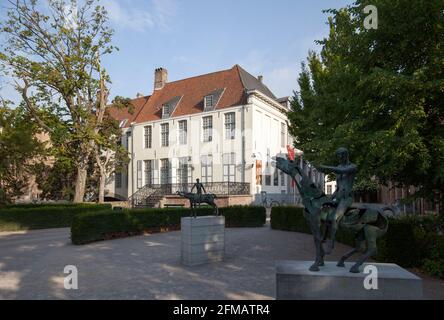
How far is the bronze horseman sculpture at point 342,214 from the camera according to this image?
243 inches

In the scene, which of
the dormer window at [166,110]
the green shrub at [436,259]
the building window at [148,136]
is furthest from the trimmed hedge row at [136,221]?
the building window at [148,136]

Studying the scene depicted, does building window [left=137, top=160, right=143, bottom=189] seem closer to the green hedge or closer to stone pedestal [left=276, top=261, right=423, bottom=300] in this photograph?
the green hedge

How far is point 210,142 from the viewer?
32750 mm

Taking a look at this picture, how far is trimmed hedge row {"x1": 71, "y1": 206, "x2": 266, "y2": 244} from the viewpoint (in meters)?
14.2

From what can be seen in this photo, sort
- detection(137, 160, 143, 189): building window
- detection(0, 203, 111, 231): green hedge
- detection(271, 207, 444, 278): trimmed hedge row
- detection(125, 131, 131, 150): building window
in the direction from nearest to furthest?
detection(271, 207, 444, 278): trimmed hedge row, detection(0, 203, 111, 231): green hedge, detection(137, 160, 143, 189): building window, detection(125, 131, 131, 150): building window

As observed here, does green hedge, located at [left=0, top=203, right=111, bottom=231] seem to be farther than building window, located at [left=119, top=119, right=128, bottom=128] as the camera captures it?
No

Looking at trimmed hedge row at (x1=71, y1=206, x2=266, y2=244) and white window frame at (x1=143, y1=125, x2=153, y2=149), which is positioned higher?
white window frame at (x1=143, y1=125, x2=153, y2=149)

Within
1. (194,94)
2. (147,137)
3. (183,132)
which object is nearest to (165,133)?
(183,132)

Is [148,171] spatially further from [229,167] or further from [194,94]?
[229,167]

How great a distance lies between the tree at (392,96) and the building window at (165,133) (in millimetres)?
27033

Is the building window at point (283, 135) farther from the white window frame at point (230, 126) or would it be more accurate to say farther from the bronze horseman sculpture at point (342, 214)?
the bronze horseman sculpture at point (342, 214)

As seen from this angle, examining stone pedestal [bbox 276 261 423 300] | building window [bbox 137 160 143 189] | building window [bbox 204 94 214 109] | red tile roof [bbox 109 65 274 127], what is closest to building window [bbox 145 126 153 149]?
red tile roof [bbox 109 65 274 127]

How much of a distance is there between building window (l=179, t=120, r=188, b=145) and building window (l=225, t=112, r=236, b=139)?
4.82 meters
